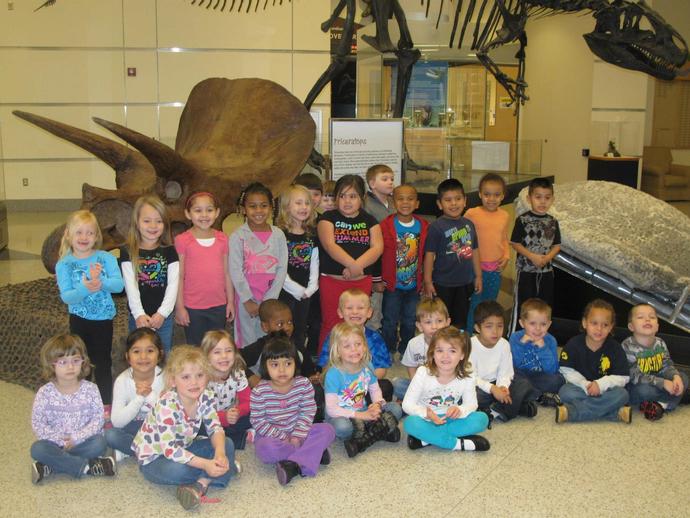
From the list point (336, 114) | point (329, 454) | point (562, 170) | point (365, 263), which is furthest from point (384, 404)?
point (562, 170)

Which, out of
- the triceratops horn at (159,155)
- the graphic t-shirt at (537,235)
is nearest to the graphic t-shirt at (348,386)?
the triceratops horn at (159,155)

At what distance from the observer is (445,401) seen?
11.5ft

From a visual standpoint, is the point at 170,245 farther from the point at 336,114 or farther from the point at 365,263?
the point at 336,114

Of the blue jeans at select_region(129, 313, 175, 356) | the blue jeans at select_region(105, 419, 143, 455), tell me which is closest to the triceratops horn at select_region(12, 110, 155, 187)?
the blue jeans at select_region(129, 313, 175, 356)

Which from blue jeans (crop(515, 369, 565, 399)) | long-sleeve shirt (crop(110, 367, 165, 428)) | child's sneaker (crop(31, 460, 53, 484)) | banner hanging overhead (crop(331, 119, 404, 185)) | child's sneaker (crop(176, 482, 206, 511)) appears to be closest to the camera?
child's sneaker (crop(176, 482, 206, 511))

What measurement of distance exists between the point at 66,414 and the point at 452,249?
2.37 metres

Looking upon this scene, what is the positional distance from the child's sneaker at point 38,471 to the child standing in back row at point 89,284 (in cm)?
40

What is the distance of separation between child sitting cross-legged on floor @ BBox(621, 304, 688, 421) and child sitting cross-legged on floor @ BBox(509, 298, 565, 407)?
376 mm

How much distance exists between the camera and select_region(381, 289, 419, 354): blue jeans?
4691 mm

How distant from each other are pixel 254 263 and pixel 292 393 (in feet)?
3.03

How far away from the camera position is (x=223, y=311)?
13.0 ft

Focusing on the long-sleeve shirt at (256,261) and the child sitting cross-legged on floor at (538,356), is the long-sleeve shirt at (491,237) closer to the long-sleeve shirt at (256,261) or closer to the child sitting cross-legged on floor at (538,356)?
the child sitting cross-legged on floor at (538,356)

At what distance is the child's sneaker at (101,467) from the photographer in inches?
126

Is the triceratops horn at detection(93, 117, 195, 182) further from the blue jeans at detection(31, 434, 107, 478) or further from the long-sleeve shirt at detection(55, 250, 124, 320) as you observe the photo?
the blue jeans at detection(31, 434, 107, 478)
